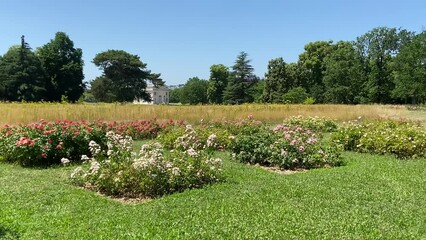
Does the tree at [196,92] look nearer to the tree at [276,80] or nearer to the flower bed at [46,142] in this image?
the tree at [276,80]

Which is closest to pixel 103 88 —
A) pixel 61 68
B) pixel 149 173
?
pixel 61 68

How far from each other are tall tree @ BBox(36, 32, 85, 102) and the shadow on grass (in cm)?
4607

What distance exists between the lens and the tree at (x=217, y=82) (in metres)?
79.0

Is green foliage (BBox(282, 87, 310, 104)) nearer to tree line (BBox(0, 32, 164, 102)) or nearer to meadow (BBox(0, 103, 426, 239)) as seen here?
tree line (BBox(0, 32, 164, 102))

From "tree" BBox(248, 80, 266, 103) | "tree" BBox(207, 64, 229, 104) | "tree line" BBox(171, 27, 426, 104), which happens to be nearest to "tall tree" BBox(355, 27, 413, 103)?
"tree line" BBox(171, 27, 426, 104)

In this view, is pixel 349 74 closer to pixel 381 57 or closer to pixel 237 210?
pixel 381 57

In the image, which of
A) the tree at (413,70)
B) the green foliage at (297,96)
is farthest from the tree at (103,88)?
the tree at (413,70)

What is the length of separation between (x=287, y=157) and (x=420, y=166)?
2.94m

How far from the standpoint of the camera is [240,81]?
218ft

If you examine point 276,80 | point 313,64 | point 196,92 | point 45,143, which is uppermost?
point 313,64

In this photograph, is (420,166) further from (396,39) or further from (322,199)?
(396,39)

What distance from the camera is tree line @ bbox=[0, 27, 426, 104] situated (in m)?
44.7

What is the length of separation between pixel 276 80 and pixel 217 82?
21194 mm

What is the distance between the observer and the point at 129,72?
209 ft
